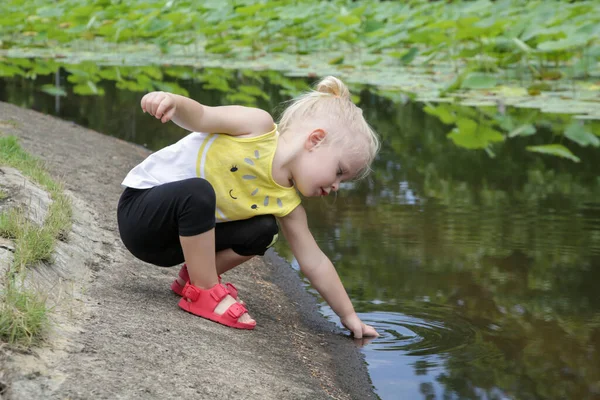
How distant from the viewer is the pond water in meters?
1.98

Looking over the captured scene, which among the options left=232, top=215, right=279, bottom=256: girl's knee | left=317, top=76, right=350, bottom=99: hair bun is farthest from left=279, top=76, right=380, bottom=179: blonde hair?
left=232, top=215, right=279, bottom=256: girl's knee

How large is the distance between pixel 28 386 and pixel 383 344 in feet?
3.35

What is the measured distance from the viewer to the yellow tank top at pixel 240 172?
2055 millimetres

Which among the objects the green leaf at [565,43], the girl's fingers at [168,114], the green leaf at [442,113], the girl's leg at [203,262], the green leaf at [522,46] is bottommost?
the green leaf at [442,113]

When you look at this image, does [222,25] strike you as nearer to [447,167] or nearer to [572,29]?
[572,29]

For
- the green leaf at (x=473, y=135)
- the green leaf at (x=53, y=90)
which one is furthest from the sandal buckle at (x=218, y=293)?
the green leaf at (x=53, y=90)

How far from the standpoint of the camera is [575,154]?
4.42 metres

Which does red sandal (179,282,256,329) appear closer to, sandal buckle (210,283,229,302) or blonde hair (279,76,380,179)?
sandal buckle (210,283,229,302)

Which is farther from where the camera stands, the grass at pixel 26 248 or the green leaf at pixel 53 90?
the green leaf at pixel 53 90


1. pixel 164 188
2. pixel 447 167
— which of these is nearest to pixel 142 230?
pixel 164 188

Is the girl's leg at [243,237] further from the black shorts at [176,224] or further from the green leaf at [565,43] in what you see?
the green leaf at [565,43]

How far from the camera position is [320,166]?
2.06 m

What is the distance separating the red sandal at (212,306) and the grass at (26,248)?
0.33 metres

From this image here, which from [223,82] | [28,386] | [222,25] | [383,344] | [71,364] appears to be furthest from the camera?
[222,25]
